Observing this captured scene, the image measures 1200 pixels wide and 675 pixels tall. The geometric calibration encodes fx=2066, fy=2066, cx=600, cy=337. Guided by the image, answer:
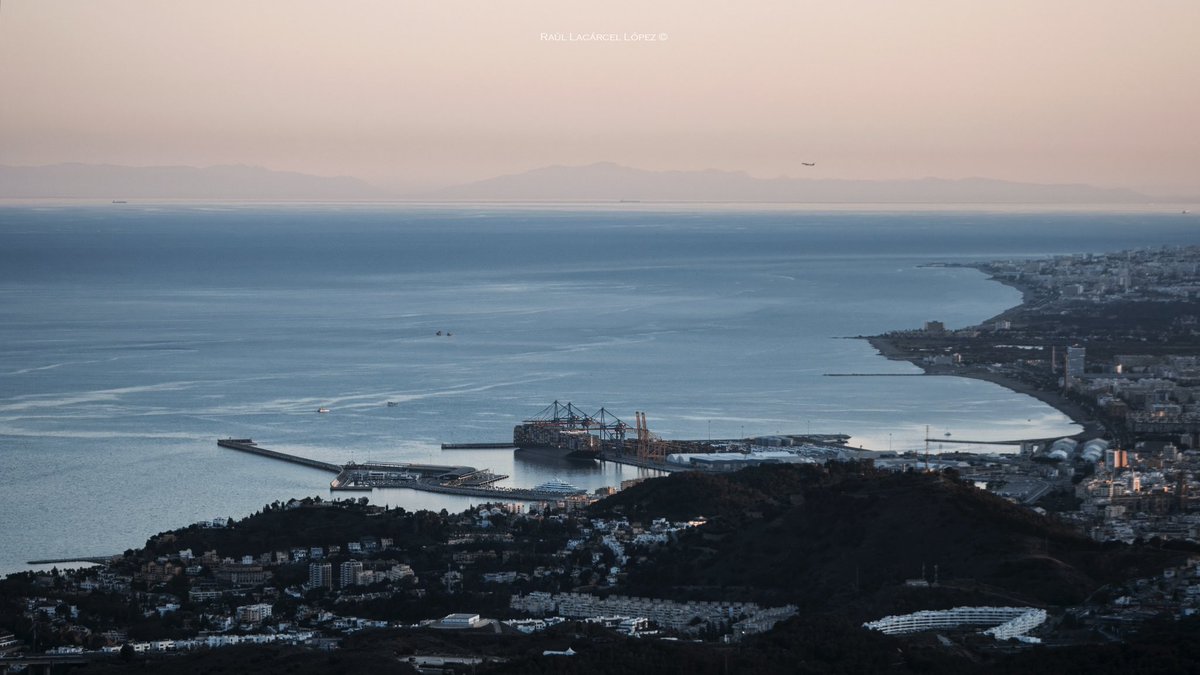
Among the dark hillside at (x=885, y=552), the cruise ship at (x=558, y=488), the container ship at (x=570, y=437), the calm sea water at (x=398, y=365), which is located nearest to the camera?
the dark hillside at (x=885, y=552)

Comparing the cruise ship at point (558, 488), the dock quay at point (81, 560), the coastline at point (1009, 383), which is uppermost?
the coastline at point (1009, 383)

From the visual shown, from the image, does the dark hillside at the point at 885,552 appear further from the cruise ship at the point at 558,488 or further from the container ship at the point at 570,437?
the container ship at the point at 570,437

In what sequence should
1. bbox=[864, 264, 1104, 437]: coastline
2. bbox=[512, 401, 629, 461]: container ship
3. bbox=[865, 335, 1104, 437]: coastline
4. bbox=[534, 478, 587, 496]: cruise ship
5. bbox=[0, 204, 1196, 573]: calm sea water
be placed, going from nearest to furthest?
bbox=[534, 478, 587, 496]: cruise ship → bbox=[0, 204, 1196, 573]: calm sea water → bbox=[512, 401, 629, 461]: container ship → bbox=[865, 335, 1104, 437]: coastline → bbox=[864, 264, 1104, 437]: coastline

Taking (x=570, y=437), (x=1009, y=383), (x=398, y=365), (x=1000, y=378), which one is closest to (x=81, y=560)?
(x=570, y=437)

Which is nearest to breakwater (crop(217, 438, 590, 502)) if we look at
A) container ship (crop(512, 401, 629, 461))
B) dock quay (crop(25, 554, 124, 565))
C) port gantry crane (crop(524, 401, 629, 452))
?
container ship (crop(512, 401, 629, 461))

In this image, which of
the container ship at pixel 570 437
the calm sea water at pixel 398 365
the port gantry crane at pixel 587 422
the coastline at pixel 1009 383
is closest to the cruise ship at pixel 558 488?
the calm sea water at pixel 398 365

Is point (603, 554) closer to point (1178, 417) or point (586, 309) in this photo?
point (1178, 417)

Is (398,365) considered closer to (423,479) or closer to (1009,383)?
(1009,383)

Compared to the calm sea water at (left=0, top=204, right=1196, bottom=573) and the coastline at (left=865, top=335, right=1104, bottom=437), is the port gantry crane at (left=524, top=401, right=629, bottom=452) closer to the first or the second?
the calm sea water at (left=0, top=204, right=1196, bottom=573)

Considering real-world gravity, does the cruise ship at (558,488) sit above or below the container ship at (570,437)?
below
